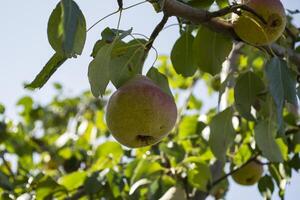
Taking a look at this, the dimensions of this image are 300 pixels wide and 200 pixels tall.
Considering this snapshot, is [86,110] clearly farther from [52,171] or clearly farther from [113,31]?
[113,31]

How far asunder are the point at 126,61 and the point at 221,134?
522mm

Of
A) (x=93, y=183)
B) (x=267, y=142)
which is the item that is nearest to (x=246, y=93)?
(x=267, y=142)

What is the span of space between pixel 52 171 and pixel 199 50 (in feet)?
6.70

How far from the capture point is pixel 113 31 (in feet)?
4.87

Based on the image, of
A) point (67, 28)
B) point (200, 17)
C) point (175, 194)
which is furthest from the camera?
point (175, 194)

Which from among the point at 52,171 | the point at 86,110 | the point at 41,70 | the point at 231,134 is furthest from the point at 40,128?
the point at 41,70

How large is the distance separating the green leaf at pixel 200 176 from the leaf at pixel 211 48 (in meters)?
0.52

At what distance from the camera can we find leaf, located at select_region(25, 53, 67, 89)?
1376 mm

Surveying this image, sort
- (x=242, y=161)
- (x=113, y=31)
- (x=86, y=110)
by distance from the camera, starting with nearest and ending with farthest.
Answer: (x=113, y=31), (x=242, y=161), (x=86, y=110)

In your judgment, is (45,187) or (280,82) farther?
(45,187)

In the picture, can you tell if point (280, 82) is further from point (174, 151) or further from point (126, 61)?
point (174, 151)

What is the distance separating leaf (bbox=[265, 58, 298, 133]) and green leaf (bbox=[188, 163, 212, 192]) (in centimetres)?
73

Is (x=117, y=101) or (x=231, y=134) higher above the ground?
(x=117, y=101)

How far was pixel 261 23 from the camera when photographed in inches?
57.2
